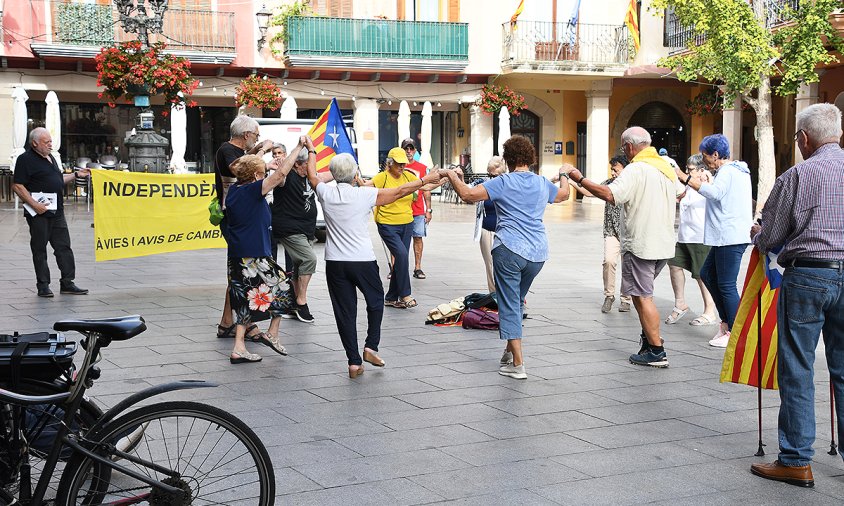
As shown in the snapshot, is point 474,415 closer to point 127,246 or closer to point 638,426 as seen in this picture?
point 638,426

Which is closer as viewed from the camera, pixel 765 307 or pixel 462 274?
pixel 765 307

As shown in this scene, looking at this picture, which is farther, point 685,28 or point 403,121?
point 403,121

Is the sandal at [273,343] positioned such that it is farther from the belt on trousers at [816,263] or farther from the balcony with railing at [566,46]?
the balcony with railing at [566,46]

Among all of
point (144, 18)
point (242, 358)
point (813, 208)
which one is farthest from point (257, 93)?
point (813, 208)

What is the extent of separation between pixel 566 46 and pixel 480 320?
23.8m

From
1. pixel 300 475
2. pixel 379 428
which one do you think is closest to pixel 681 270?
pixel 379 428

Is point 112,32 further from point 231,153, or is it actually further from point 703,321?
point 703,321

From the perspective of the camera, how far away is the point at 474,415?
249 inches

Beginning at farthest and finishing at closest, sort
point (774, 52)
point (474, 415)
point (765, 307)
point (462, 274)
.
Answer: point (774, 52) < point (462, 274) < point (474, 415) < point (765, 307)

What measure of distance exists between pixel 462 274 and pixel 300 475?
872 cm

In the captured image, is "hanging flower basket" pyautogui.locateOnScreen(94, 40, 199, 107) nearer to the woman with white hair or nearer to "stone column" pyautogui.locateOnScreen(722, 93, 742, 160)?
the woman with white hair

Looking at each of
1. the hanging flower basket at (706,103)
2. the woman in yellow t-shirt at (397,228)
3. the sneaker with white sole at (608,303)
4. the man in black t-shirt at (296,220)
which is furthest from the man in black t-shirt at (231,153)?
the hanging flower basket at (706,103)

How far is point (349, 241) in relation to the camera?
7352 millimetres

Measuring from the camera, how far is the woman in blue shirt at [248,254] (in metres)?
7.80
